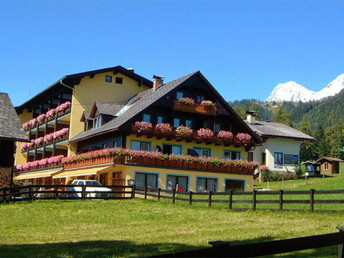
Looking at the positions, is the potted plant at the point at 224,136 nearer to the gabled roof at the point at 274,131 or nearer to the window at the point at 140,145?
the window at the point at 140,145

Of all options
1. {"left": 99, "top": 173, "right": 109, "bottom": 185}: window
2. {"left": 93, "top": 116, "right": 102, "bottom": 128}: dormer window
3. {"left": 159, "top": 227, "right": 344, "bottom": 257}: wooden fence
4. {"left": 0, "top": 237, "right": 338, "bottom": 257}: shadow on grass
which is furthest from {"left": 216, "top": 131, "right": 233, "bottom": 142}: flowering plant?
{"left": 159, "top": 227, "right": 344, "bottom": 257}: wooden fence

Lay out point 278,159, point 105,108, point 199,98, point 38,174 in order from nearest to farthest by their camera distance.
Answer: point 199,98 → point 105,108 → point 38,174 → point 278,159

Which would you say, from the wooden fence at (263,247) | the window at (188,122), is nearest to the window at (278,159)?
the window at (188,122)

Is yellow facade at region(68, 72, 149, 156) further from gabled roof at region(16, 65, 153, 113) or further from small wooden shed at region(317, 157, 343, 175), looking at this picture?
small wooden shed at region(317, 157, 343, 175)

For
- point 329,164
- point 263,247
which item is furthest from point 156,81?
point 263,247

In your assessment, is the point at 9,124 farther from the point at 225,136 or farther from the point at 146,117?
the point at 225,136

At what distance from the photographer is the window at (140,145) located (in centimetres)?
4122

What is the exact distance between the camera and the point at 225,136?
43844 mm

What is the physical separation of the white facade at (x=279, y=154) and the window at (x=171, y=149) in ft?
57.2

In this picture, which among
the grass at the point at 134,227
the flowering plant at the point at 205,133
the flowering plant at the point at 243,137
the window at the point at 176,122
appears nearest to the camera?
the grass at the point at 134,227

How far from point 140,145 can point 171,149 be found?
9.27 feet

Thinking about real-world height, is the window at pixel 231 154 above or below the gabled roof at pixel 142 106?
below

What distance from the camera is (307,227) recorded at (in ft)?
54.7

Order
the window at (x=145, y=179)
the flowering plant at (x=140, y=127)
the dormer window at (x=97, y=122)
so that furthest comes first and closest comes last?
the dormer window at (x=97, y=122) < the flowering plant at (x=140, y=127) < the window at (x=145, y=179)
